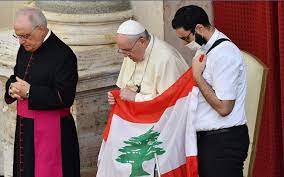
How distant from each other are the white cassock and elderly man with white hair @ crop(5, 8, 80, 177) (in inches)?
17.7

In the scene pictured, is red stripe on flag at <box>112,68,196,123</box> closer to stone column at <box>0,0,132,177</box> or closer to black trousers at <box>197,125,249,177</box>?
black trousers at <box>197,125,249,177</box>

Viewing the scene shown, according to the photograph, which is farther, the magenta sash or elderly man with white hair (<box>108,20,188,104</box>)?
the magenta sash

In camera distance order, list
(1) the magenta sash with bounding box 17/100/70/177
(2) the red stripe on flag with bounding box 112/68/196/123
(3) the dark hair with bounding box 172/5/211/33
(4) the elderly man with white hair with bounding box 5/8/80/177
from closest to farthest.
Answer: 1. (3) the dark hair with bounding box 172/5/211/33
2. (2) the red stripe on flag with bounding box 112/68/196/123
3. (4) the elderly man with white hair with bounding box 5/8/80/177
4. (1) the magenta sash with bounding box 17/100/70/177

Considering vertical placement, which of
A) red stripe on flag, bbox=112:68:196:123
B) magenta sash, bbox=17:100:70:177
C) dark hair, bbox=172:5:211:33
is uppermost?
dark hair, bbox=172:5:211:33

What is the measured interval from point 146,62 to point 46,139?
86 centimetres

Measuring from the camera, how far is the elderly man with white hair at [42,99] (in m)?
5.98

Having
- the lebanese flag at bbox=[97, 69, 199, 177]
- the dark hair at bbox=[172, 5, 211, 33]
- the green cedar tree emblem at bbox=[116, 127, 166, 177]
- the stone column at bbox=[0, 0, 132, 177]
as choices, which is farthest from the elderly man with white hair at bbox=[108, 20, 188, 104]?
the stone column at bbox=[0, 0, 132, 177]

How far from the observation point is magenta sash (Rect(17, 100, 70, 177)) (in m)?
6.15

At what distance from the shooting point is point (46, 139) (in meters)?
6.17

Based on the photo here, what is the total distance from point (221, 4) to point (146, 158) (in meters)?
2.12

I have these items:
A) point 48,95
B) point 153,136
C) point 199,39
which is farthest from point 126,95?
point 199,39

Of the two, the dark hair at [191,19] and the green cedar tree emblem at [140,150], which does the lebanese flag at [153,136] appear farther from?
the dark hair at [191,19]

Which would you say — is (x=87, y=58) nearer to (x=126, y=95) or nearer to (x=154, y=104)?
(x=126, y=95)

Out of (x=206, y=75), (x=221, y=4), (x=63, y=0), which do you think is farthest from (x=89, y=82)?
(x=206, y=75)
